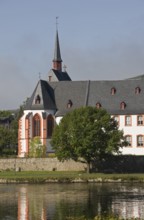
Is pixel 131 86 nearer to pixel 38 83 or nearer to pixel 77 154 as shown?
pixel 38 83

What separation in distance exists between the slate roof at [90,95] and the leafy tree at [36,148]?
21.7 feet

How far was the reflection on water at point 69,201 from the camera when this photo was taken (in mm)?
52406

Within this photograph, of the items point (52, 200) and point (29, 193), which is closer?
point (52, 200)

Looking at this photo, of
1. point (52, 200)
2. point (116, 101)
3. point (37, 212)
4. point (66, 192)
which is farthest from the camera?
point (116, 101)

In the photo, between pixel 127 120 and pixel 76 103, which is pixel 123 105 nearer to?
pixel 127 120

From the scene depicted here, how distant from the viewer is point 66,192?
69.8 metres

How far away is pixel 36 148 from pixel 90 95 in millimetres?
14492

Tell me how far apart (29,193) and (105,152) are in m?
25.8

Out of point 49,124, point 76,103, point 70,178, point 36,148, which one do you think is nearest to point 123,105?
point 76,103

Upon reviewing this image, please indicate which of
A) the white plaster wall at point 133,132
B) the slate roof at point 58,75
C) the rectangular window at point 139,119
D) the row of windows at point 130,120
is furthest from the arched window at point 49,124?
the slate roof at point 58,75

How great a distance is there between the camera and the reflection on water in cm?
5241

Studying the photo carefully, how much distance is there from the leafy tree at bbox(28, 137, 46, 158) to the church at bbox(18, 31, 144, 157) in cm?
154

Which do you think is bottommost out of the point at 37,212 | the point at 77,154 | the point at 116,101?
the point at 37,212

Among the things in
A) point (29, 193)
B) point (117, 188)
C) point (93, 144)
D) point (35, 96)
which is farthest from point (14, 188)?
point (35, 96)
